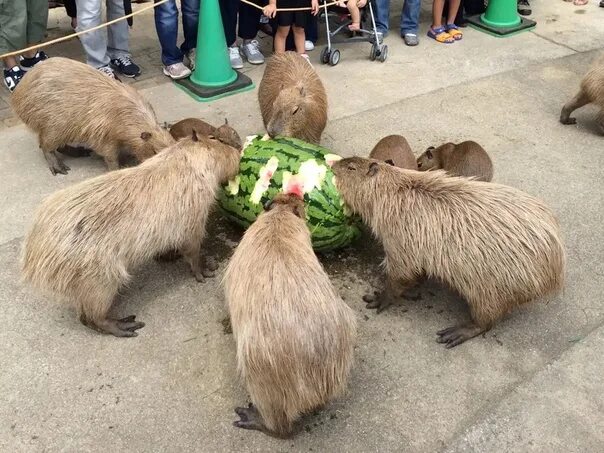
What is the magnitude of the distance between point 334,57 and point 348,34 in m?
0.94

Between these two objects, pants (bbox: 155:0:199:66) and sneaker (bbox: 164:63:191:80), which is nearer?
pants (bbox: 155:0:199:66)

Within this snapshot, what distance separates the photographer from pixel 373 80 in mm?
5789

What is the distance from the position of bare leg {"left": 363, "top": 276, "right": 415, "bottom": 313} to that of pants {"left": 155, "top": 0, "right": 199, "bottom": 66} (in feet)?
11.4

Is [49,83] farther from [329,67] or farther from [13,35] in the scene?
[329,67]

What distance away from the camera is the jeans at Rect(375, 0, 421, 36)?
658cm

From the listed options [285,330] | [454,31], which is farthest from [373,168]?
[454,31]

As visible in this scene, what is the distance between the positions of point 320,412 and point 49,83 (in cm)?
301

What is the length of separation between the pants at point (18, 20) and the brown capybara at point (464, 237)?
3.35 m

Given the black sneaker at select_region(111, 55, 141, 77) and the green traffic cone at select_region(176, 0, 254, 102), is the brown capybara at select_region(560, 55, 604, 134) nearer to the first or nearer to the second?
the green traffic cone at select_region(176, 0, 254, 102)

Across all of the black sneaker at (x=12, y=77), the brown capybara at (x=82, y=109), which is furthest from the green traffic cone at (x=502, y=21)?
the black sneaker at (x=12, y=77)

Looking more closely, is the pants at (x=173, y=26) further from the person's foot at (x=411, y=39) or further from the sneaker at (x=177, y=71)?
the person's foot at (x=411, y=39)

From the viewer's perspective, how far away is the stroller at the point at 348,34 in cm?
605

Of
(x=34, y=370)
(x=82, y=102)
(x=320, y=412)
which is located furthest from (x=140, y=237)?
(x=82, y=102)

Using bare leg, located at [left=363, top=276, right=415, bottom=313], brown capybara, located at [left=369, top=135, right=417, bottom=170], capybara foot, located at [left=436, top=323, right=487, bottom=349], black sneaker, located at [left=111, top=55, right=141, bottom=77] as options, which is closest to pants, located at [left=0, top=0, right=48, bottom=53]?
black sneaker, located at [left=111, top=55, right=141, bottom=77]
